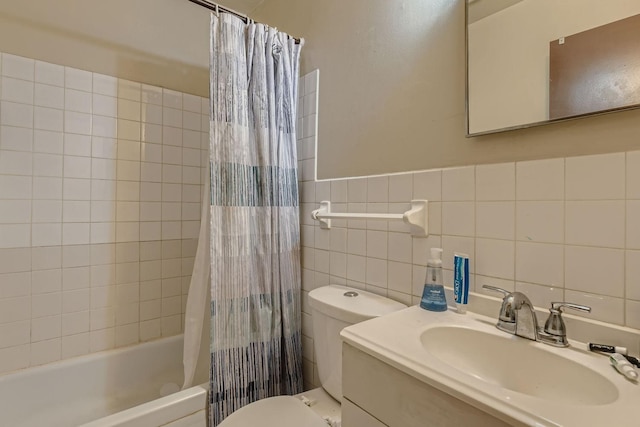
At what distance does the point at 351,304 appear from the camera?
1.07 metres

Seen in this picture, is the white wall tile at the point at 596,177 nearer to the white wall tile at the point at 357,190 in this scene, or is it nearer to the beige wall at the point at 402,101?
the beige wall at the point at 402,101

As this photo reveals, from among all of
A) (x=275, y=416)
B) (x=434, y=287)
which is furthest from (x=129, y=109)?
(x=434, y=287)

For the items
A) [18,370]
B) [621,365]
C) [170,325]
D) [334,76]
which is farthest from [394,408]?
[18,370]

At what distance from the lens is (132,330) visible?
5.70 feet

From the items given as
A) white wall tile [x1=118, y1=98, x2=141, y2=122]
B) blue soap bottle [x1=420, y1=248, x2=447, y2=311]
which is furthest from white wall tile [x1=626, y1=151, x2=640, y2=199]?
white wall tile [x1=118, y1=98, x2=141, y2=122]

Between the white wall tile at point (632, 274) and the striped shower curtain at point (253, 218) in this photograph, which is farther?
the striped shower curtain at point (253, 218)

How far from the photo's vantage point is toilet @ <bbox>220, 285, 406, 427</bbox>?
1.00m

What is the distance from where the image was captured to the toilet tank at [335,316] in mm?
1021

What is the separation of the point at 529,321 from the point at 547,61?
0.66m

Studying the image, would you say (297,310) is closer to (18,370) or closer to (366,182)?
(366,182)

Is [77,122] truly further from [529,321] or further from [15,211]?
[529,321]

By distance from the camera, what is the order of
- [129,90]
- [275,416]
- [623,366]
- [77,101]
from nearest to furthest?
[623,366]
[275,416]
[77,101]
[129,90]

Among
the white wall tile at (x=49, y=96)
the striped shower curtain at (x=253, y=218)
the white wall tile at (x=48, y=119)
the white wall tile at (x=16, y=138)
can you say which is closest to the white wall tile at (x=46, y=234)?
the white wall tile at (x=16, y=138)

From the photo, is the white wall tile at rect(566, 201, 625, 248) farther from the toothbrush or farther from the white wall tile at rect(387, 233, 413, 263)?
the white wall tile at rect(387, 233, 413, 263)
